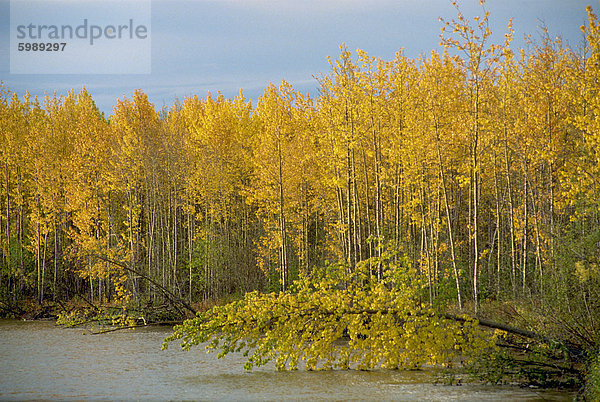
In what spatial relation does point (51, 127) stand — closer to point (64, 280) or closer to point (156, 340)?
point (64, 280)

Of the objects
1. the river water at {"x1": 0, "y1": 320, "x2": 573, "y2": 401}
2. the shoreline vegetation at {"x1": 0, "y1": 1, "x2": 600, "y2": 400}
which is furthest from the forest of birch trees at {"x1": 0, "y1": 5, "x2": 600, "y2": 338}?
the river water at {"x1": 0, "y1": 320, "x2": 573, "y2": 401}

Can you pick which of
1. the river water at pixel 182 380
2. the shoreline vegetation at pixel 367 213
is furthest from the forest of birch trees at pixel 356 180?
the river water at pixel 182 380

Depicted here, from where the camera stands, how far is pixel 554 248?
12062 millimetres

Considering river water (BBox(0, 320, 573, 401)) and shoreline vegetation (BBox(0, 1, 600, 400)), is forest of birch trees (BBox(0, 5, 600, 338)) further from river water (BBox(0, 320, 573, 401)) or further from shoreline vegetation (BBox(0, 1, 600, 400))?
river water (BBox(0, 320, 573, 401))

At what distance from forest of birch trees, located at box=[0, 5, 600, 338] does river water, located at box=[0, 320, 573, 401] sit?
6.76ft

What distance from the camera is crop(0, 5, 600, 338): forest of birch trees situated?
14680mm

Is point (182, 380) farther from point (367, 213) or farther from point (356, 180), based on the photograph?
point (356, 180)

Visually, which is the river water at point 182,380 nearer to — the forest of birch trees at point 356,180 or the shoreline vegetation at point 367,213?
the shoreline vegetation at point 367,213

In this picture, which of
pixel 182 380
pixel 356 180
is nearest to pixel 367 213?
pixel 356 180

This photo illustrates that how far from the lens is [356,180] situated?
811 inches

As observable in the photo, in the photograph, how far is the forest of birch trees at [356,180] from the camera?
48.2 ft

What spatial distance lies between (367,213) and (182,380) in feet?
29.2

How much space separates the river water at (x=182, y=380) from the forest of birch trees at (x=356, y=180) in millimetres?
2061

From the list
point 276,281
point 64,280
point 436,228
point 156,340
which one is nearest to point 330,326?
point 436,228
